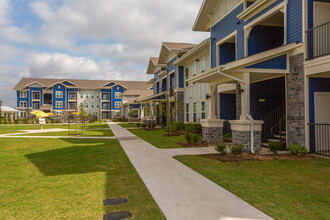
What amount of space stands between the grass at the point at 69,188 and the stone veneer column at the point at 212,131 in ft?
18.9

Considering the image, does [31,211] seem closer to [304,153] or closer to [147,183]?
[147,183]

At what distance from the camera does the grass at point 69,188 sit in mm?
4285

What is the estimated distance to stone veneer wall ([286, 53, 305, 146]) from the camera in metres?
9.59

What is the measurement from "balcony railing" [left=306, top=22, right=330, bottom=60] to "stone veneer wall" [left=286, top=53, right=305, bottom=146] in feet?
1.45

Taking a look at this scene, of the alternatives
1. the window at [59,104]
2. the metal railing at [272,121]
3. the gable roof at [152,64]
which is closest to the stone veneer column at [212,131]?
the metal railing at [272,121]

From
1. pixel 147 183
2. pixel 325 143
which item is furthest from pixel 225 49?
pixel 147 183

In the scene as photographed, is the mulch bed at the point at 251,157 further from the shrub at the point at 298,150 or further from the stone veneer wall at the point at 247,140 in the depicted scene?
the stone veneer wall at the point at 247,140

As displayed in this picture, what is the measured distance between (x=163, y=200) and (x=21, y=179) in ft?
13.7

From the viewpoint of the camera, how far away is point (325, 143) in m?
9.52

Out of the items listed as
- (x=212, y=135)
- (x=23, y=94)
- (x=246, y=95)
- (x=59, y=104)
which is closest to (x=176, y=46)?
(x=212, y=135)

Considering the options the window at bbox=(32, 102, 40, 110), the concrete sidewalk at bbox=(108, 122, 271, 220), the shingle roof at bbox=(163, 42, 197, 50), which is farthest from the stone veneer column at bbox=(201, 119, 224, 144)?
the window at bbox=(32, 102, 40, 110)

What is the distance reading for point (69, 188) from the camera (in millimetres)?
5625

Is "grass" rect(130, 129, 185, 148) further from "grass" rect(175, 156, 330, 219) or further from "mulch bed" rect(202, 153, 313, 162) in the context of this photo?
"grass" rect(175, 156, 330, 219)

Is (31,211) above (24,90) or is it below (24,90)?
below
